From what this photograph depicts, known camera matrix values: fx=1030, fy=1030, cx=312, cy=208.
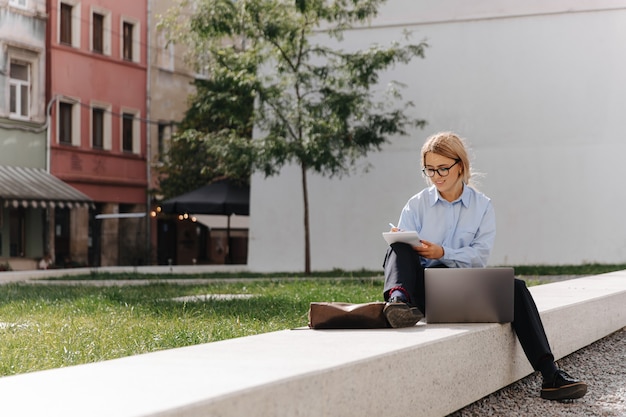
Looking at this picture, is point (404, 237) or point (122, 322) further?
point (122, 322)

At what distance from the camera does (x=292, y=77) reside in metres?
20.2

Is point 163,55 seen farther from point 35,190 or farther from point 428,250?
→ point 428,250

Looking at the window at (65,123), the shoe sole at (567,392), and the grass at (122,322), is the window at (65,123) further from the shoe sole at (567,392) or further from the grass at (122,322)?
the shoe sole at (567,392)

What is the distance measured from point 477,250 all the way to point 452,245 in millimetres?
163

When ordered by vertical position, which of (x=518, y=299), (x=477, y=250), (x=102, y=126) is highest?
(x=102, y=126)

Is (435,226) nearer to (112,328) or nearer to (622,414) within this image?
(622,414)

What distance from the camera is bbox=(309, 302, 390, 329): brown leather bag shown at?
4.91 m

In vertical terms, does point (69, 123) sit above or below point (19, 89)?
below

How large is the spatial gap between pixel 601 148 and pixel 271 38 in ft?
24.8

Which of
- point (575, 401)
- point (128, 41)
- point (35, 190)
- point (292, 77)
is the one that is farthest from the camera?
point (128, 41)

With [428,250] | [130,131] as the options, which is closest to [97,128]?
[130,131]

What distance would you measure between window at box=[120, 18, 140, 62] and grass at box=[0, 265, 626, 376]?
2121 cm

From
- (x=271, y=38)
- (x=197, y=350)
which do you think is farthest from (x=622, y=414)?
(x=271, y=38)

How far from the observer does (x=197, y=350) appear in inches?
154
